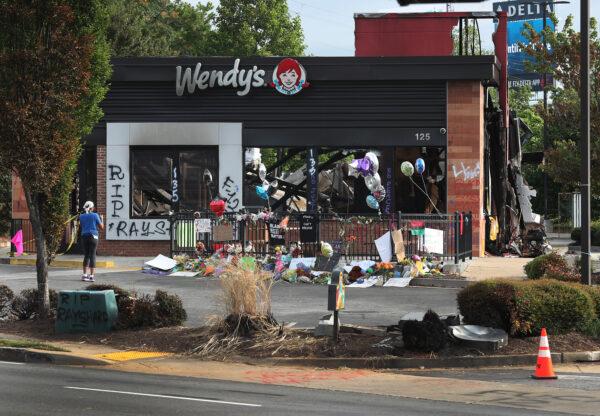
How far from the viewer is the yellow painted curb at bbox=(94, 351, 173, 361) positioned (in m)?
14.3

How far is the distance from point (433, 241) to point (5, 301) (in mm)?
10807

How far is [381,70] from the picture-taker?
3033 cm

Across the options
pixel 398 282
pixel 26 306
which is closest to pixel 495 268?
pixel 398 282

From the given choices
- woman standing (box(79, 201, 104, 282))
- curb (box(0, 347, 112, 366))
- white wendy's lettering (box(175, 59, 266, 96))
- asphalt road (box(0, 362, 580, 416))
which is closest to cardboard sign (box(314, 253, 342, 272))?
woman standing (box(79, 201, 104, 282))

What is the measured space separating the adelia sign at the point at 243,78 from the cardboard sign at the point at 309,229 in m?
6.17

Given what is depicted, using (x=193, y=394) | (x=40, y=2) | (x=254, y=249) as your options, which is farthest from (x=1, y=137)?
(x=254, y=249)

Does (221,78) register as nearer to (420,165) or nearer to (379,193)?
(379,193)

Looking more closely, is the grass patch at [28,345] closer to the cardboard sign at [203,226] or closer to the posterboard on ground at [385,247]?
the posterboard on ground at [385,247]

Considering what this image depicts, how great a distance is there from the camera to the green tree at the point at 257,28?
53969 mm

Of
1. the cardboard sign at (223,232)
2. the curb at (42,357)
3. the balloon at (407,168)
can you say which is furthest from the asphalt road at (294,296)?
the balloon at (407,168)

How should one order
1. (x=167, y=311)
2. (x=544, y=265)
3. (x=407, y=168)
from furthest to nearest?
(x=407, y=168) → (x=544, y=265) → (x=167, y=311)

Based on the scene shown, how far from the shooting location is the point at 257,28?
2164 inches

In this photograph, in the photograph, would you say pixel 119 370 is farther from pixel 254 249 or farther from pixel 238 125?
pixel 238 125

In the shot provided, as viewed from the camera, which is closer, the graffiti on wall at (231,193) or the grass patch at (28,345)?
the grass patch at (28,345)
